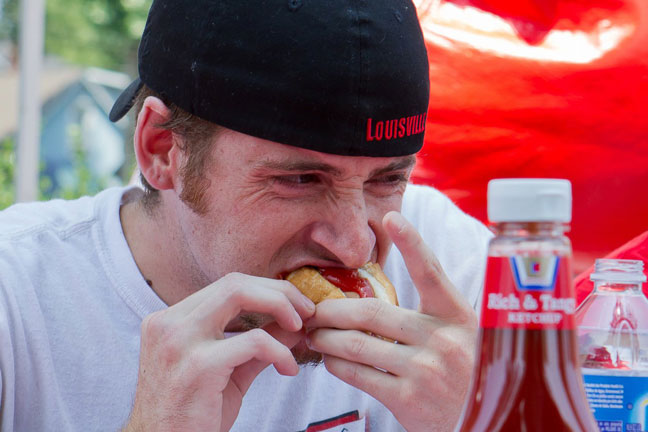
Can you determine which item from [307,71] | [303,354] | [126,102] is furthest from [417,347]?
[126,102]

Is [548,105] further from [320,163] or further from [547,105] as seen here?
[320,163]

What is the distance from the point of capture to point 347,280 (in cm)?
169

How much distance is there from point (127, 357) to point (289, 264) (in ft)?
1.61

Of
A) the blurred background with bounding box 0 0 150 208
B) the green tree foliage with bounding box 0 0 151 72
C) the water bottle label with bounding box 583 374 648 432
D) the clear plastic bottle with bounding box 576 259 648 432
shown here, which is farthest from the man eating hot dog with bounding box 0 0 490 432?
the green tree foliage with bounding box 0 0 151 72

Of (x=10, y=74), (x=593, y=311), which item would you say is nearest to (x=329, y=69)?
(x=593, y=311)

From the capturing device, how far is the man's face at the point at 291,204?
64.9 inches

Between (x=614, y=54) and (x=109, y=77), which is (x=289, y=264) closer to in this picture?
(x=614, y=54)

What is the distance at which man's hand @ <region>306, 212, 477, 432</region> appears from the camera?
1447mm

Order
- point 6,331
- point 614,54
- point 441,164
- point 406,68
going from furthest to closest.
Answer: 1. point 441,164
2. point 614,54
3. point 6,331
4. point 406,68

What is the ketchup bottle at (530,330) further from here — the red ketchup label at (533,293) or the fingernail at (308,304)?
the fingernail at (308,304)

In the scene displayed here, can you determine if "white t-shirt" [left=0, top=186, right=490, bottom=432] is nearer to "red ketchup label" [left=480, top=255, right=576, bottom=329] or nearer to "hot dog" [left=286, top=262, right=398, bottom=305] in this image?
"hot dog" [left=286, top=262, right=398, bottom=305]

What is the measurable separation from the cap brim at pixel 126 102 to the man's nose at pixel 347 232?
2.41 feet

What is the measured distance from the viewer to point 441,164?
262cm

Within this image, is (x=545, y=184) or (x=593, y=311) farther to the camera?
(x=593, y=311)
